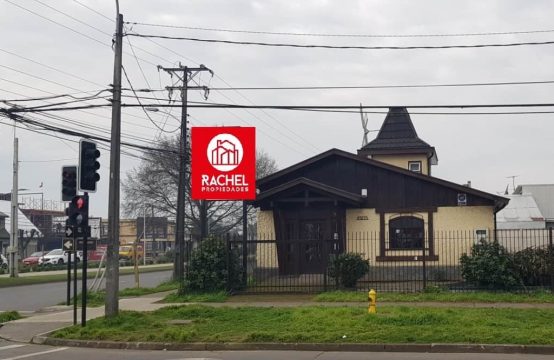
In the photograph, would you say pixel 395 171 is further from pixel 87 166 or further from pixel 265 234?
pixel 87 166

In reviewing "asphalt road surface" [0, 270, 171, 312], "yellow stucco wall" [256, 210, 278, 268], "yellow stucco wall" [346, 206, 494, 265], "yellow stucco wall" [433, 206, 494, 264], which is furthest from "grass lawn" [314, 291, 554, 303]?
"asphalt road surface" [0, 270, 171, 312]

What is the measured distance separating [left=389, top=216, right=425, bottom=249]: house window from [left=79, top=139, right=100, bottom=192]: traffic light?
14.0 metres

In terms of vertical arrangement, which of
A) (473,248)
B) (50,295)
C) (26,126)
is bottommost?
(50,295)

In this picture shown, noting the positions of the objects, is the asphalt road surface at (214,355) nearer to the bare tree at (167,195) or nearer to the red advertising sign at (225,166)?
the red advertising sign at (225,166)

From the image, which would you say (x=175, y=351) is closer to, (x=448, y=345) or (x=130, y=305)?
(x=448, y=345)

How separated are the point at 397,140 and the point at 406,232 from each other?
42.7 ft

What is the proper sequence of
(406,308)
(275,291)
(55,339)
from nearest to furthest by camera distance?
(55,339) < (406,308) < (275,291)

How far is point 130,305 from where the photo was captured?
21.0 m

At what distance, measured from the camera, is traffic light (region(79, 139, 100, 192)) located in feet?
53.3

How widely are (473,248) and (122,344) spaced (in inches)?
457

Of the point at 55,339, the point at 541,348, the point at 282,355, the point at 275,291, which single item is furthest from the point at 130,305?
the point at 541,348

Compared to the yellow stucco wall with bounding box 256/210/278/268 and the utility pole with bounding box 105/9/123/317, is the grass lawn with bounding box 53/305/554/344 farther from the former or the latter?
the yellow stucco wall with bounding box 256/210/278/268

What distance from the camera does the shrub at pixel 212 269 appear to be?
22031 millimetres

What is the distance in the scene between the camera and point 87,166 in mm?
16344
